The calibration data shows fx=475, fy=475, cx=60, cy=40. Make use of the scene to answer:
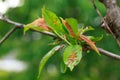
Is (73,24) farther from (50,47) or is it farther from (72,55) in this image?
(50,47)

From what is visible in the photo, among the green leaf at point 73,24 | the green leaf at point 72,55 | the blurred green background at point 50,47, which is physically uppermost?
the green leaf at point 73,24

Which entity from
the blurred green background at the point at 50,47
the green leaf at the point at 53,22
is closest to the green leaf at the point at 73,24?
the green leaf at the point at 53,22

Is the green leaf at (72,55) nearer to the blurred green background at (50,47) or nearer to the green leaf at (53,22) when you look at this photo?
Result: the green leaf at (53,22)

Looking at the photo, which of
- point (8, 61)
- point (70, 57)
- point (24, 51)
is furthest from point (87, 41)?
point (8, 61)

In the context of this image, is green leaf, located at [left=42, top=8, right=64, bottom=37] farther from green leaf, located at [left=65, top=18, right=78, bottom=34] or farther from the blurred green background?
the blurred green background

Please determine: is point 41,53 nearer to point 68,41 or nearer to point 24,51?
point 24,51

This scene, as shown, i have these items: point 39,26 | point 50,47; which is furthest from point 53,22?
point 50,47
